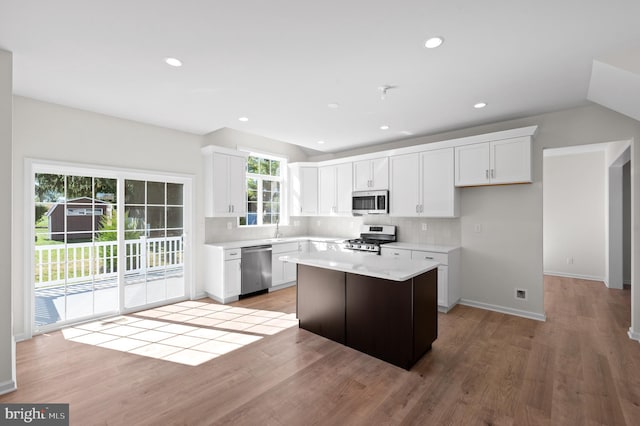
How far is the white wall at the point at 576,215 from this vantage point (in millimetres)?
5676

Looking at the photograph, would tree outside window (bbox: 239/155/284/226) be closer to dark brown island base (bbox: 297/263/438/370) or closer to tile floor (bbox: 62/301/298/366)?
tile floor (bbox: 62/301/298/366)

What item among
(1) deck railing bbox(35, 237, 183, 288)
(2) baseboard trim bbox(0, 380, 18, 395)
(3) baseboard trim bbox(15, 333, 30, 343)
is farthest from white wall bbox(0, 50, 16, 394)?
(1) deck railing bbox(35, 237, 183, 288)

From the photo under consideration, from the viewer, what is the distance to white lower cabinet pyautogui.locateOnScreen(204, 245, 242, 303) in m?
4.42

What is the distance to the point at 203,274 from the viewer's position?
4777mm

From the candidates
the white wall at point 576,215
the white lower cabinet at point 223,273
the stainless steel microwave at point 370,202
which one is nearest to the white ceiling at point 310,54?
→ the stainless steel microwave at point 370,202

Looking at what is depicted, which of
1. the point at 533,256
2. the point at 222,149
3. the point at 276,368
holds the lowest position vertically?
the point at 276,368

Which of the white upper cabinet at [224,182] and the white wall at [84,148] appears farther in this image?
the white upper cabinet at [224,182]

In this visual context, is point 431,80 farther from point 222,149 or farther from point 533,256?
point 222,149

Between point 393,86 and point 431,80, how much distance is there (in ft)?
1.21

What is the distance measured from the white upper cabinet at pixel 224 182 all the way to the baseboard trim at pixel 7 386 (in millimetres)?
2787

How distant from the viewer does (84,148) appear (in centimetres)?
360

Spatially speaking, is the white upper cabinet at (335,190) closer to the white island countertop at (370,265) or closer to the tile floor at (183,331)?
the white island countertop at (370,265)

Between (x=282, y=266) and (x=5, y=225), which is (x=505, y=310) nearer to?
(x=282, y=266)

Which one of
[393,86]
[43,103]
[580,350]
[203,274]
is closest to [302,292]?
[203,274]
